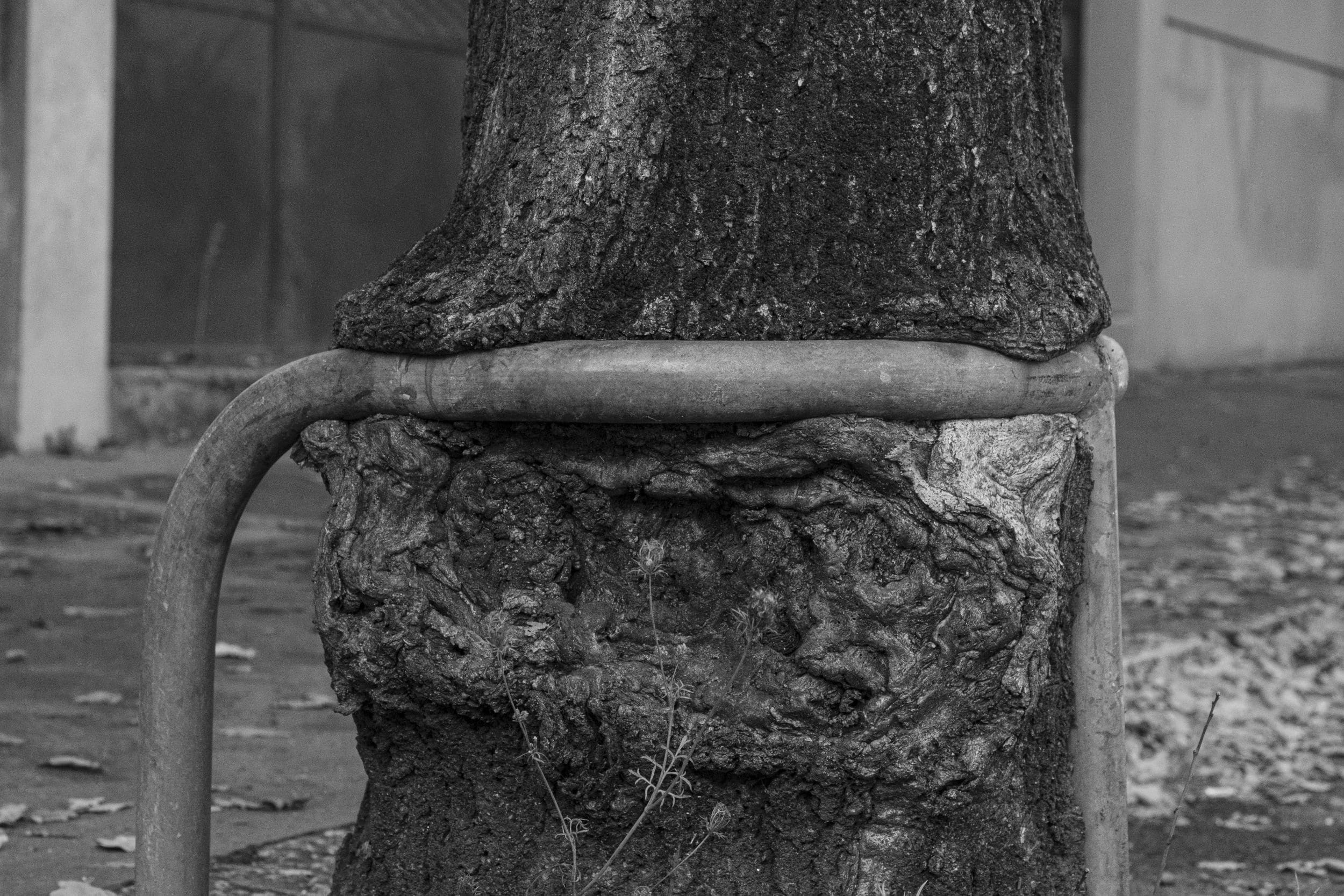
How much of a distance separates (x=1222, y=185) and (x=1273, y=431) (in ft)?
14.5

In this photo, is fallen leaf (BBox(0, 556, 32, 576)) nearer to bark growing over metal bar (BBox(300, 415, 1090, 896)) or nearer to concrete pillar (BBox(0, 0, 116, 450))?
concrete pillar (BBox(0, 0, 116, 450))

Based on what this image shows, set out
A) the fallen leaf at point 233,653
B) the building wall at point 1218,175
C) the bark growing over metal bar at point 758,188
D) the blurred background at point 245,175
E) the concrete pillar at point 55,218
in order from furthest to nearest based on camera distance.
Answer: the building wall at point 1218,175, the blurred background at point 245,175, the concrete pillar at point 55,218, the fallen leaf at point 233,653, the bark growing over metal bar at point 758,188

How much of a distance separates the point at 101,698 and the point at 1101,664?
287 centimetres

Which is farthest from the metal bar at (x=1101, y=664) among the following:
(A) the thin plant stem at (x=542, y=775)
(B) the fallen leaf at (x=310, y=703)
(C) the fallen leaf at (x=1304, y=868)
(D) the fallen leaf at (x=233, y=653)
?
(D) the fallen leaf at (x=233, y=653)

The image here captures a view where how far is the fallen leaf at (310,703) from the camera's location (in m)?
4.35

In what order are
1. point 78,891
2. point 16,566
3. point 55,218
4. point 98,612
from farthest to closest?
point 55,218 < point 16,566 < point 98,612 < point 78,891

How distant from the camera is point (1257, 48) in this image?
16.3 meters

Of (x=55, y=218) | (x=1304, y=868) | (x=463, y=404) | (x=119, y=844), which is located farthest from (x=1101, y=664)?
(x=55, y=218)

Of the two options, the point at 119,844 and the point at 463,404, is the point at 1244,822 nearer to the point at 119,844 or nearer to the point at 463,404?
the point at 119,844

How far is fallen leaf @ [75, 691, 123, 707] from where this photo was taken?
4.25 meters

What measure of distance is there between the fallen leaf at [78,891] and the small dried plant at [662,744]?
1.05 m

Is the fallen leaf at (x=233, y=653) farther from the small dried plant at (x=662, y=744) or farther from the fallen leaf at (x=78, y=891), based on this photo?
the small dried plant at (x=662, y=744)

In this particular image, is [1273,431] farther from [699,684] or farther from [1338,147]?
[699,684]

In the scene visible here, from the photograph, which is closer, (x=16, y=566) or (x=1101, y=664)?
(x=1101, y=664)
